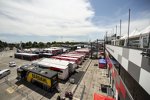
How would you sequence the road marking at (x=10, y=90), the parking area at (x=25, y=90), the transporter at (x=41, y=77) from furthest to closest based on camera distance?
the transporter at (x=41, y=77), the road marking at (x=10, y=90), the parking area at (x=25, y=90)

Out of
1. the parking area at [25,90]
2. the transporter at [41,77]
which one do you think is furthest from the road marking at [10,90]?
the transporter at [41,77]

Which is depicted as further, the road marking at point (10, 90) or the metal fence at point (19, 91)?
the road marking at point (10, 90)

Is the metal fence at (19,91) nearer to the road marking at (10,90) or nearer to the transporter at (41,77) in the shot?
the road marking at (10,90)

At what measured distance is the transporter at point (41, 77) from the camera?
20000 mm

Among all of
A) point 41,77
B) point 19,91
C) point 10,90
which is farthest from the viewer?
point 41,77

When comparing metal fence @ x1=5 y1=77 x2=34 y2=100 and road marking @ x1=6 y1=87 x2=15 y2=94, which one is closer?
metal fence @ x1=5 y1=77 x2=34 y2=100

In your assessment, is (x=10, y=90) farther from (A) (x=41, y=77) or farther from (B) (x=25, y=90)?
(A) (x=41, y=77)

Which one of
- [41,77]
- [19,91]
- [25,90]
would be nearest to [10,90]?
[19,91]

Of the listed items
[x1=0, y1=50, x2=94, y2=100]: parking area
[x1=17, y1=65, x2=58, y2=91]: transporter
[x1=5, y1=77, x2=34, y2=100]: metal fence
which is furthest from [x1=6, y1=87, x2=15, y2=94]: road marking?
[x1=17, y1=65, x2=58, y2=91]: transporter

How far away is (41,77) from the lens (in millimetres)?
21062

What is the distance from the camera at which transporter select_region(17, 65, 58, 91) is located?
20.0 meters

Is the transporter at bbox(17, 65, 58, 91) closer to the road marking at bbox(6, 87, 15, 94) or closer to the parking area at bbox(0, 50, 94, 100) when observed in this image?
the parking area at bbox(0, 50, 94, 100)

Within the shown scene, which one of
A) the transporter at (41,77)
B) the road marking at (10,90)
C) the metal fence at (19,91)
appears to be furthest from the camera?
the transporter at (41,77)

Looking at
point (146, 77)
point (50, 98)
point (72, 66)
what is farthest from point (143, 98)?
point (72, 66)
